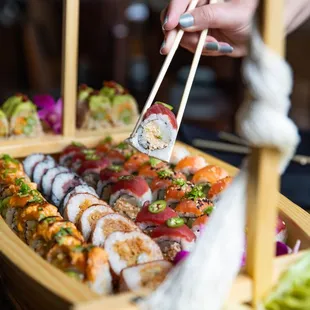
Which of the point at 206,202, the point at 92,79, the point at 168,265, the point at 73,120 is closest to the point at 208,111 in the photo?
the point at 92,79

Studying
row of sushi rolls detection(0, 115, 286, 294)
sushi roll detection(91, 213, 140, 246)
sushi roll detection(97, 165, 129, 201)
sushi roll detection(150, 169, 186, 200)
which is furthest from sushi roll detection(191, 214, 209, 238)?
sushi roll detection(97, 165, 129, 201)

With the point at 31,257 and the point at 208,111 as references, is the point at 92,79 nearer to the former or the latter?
the point at 208,111

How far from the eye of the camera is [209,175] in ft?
5.98

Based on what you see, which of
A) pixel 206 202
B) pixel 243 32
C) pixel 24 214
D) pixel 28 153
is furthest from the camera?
pixel 28 153

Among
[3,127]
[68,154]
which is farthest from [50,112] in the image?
[68,154]

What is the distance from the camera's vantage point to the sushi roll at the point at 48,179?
184 centimetres

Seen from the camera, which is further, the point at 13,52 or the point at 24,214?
the point at 13,52

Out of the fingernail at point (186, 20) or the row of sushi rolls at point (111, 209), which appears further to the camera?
the fingernail at point (186, 20)

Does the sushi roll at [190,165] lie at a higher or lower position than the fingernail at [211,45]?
lower

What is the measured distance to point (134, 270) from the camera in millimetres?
1170

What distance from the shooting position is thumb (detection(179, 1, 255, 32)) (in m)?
1.69

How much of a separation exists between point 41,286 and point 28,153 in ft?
3.54

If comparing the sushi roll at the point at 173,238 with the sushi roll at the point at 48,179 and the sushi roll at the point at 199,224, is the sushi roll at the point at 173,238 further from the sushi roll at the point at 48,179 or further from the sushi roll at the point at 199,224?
the sushi roll at the point at 48,179

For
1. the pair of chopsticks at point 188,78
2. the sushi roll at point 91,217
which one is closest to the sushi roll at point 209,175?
the pair of chopsticks at point 188,78
